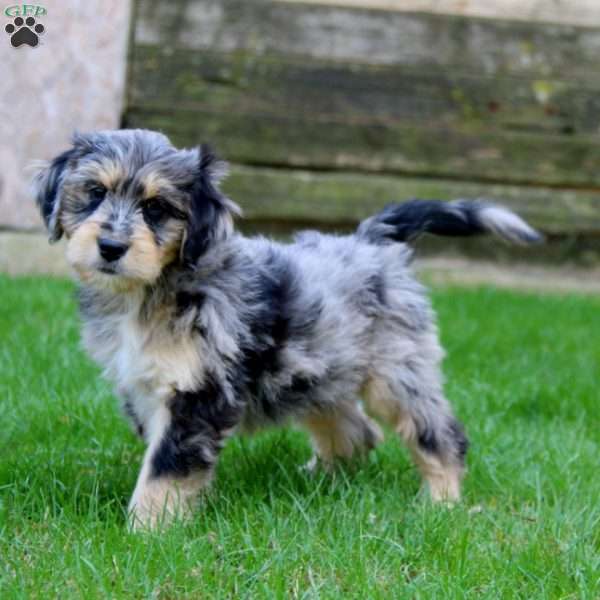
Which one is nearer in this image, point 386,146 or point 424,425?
point 424,425

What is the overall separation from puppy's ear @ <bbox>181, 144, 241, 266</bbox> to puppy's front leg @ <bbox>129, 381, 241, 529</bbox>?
1.59ft

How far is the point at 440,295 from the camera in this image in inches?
316

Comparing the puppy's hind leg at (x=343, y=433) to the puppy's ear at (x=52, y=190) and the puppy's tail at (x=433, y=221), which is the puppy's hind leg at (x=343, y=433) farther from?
the puppy's ear at (x=52, y=190)

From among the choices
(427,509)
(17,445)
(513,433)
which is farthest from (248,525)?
(513,433)

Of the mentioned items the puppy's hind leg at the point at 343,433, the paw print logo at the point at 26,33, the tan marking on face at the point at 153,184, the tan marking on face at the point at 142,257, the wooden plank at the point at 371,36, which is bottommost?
the puppy's hind leg at the point at 343,433

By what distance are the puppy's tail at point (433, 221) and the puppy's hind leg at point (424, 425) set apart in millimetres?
631

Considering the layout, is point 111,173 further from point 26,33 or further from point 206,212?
point 26,33

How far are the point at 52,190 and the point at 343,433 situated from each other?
1.69 m

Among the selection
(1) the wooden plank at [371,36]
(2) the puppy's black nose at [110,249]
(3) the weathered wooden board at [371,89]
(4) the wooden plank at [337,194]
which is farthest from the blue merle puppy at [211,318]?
(1) the wooden plank at [371,36]

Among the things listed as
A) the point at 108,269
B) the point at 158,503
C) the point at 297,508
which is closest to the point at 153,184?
the point at 108,269

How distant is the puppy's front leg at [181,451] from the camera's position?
11.9 feet

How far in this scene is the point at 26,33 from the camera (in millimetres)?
7770

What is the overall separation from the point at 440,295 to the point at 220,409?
14.9 ft

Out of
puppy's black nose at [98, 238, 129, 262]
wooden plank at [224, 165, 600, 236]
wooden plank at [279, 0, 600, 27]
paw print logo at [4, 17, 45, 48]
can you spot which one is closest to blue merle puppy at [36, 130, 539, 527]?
puppy's black nose at [98, 238, 129, 262]
